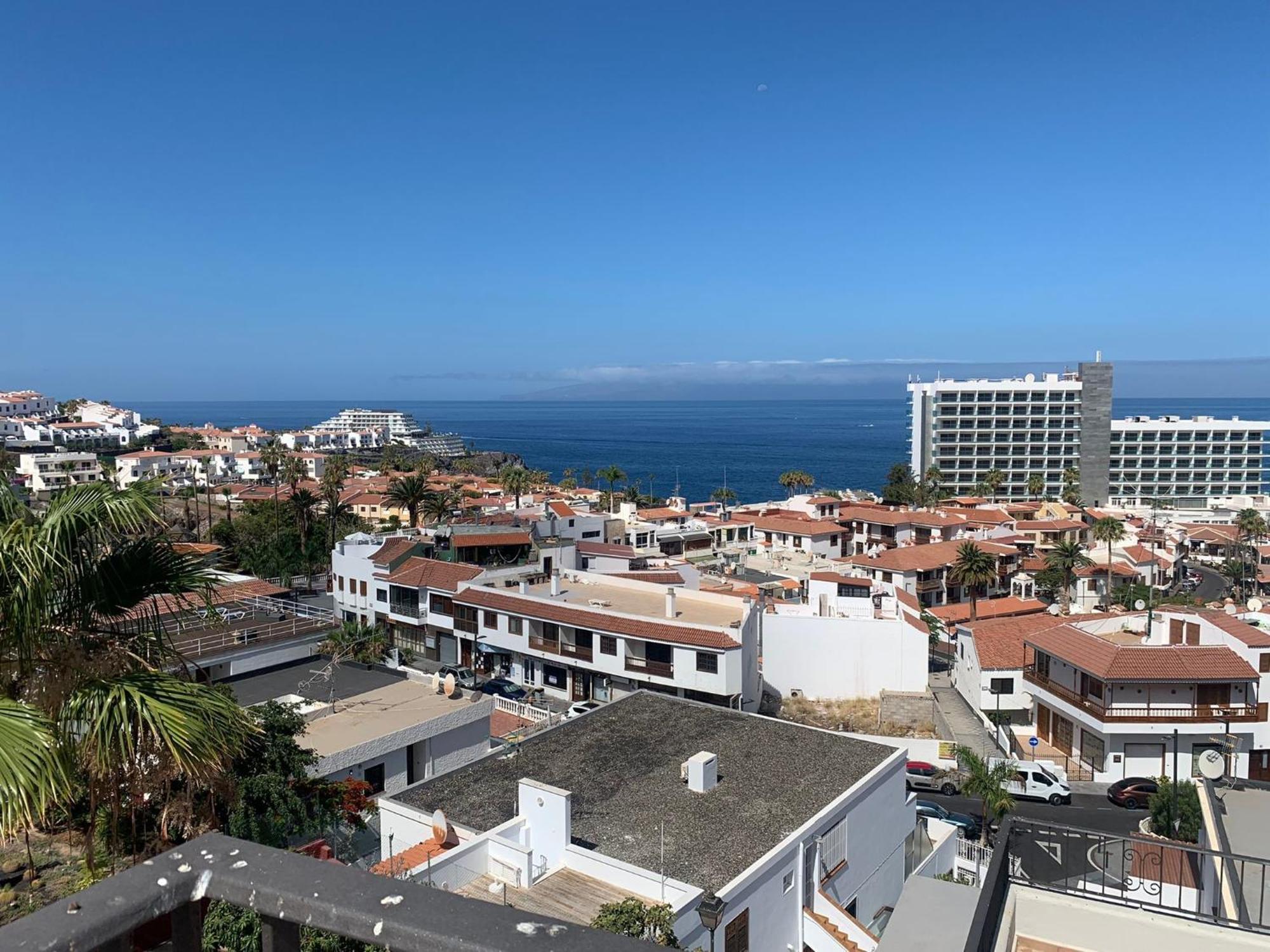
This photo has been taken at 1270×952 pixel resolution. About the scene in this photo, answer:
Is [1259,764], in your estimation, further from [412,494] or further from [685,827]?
[412,494]

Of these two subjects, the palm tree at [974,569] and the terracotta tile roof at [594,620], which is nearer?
the terracotta tile roof at [594,620]

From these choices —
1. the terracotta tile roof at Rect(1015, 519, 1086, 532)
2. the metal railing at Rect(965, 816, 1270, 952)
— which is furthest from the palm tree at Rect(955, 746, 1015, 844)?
the terracotta tile roof at Rect(1015, 519, 1086, 532)

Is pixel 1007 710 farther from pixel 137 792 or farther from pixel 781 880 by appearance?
pixel 137 792

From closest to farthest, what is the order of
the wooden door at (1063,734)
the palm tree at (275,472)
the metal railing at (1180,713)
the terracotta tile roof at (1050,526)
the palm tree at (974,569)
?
the metal railing at (1180,713), the wooden door at (1063,734), the palm tree at (974,569), the palm tree at (275,472), the terracotta tile roof at (1050,526)

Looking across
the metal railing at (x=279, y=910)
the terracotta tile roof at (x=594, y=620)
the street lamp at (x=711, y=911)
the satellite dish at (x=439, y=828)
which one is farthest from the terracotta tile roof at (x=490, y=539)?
the metal railing at (x=279, y=910)

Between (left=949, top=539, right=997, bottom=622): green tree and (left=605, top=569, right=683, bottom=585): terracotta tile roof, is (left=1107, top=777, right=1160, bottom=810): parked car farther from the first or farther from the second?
(left=949, top=539, right=997, bottom=622): green tree

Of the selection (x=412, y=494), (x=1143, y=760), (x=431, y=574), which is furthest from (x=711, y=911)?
(x=412, y=494)

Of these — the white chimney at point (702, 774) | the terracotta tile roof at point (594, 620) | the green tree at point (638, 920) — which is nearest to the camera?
the green tree at point (638, 920)

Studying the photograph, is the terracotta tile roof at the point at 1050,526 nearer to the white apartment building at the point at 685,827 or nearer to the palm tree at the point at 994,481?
the palm tree at the point at 994,481
